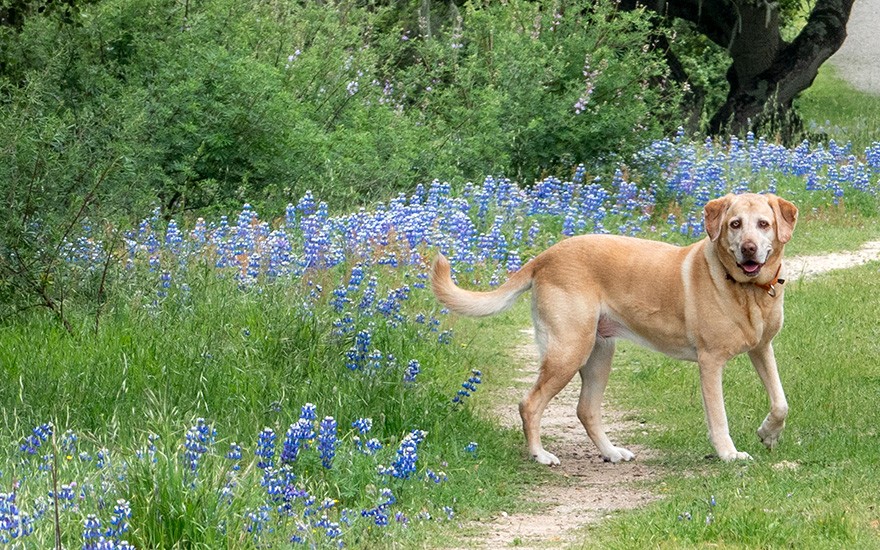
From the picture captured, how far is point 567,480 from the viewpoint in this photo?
6.84 m

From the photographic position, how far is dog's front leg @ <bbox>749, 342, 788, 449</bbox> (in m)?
6.84

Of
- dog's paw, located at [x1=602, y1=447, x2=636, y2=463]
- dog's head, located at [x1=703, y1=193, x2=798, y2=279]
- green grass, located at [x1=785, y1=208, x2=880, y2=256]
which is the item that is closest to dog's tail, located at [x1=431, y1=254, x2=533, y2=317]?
dog's paw, located at [x1=602, y1=447, x2=636, y2=463]

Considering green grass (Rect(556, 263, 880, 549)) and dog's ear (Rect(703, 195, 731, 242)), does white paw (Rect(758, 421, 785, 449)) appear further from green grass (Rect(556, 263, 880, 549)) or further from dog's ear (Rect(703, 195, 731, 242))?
dog's ear (Rect(703, 195, 731, 242))

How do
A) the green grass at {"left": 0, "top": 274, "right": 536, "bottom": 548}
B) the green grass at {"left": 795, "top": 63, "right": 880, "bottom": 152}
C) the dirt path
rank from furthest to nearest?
the green grass at {"left": 795, "top": 63, "right": 880, "bottom": 152} < the dirt path < the green grass at {"left": 0, "top": 274, "right": 536, "bottom": 548}

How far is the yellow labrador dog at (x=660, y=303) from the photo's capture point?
6.83m

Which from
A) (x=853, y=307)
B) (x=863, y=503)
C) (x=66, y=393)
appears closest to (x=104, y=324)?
(x=66, y=393)

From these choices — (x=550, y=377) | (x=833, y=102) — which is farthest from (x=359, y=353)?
(x=833, y=102)

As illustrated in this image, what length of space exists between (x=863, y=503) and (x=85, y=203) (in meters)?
4.77

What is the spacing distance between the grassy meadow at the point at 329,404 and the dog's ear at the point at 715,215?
3.79 ft

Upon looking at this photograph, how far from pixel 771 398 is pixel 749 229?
90 cm

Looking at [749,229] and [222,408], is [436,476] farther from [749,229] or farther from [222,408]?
[749,229]

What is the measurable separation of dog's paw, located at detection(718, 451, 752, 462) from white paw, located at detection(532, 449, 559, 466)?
2.87 ft

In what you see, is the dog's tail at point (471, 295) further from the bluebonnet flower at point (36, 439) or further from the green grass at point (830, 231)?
the green grass at point (830, 231)

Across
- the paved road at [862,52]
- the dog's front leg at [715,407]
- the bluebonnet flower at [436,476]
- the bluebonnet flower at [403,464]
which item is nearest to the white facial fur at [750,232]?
the dog's front leg at [715,407]
